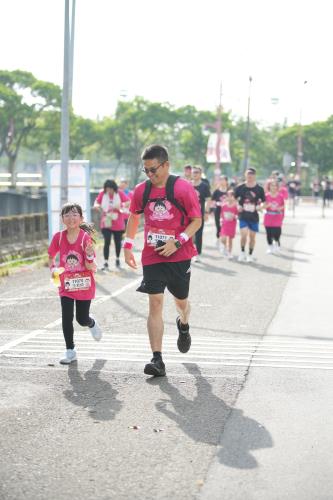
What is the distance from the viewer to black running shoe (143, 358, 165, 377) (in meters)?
7.19

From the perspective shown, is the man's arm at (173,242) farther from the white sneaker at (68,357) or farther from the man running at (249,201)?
the man running at (249,201)

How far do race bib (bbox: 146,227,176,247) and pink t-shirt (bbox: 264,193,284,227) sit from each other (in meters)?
12.9

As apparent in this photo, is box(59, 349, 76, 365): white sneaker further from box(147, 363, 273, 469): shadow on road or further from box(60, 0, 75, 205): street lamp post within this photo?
box(60, 0, 75, 205): street lamp post

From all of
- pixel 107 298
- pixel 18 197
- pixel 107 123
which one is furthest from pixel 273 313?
pixel 107 123

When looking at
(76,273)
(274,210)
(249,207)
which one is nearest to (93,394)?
(76,273)

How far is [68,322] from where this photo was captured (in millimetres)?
7914

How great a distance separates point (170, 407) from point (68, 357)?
5.73 feet

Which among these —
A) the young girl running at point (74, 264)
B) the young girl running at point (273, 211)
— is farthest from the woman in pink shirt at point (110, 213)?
the young girl running at point (74, 264)

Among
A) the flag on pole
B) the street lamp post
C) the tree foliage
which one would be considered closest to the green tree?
the tree foliage

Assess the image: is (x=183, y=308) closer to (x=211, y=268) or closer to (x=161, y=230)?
(x=161, y=230)

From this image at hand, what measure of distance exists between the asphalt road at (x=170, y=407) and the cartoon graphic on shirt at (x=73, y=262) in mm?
781

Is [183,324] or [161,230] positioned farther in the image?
[183,324]

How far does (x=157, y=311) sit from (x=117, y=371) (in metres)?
0.58

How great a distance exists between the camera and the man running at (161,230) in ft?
23.7
